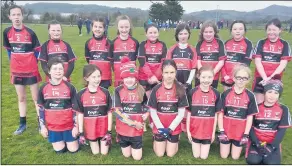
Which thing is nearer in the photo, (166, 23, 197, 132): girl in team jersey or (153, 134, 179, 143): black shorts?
(153, 134, 179, 143): black shorts

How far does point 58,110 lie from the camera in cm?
480

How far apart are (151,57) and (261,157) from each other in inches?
101

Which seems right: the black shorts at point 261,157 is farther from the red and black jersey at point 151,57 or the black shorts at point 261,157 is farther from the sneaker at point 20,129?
Answer: the sneaker at point 20,129

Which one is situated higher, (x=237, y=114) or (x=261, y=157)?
(x=237, y=114)

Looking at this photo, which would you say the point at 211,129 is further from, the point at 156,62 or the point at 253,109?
the point at 156,62

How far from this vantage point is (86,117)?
4.79 metres

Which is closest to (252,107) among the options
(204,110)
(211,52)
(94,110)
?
(204,110)

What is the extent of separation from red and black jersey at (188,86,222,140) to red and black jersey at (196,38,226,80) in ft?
3.26

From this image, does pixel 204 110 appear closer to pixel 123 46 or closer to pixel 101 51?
pixel 123 46

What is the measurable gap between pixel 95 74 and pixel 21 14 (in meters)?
1.90

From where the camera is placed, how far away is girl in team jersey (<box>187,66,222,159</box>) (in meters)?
4.74

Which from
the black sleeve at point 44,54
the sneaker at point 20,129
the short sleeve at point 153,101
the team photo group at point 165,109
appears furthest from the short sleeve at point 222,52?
the sneaker at point 20,129

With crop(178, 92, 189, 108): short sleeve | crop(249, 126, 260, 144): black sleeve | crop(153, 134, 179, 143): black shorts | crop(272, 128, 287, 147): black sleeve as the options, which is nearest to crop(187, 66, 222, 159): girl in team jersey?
crop(178, 92, 189, 108): short sleeve

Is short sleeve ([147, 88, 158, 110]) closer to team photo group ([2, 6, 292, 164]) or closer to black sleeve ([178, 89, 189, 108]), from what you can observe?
team photo group ([2, 6, 292, 164])
